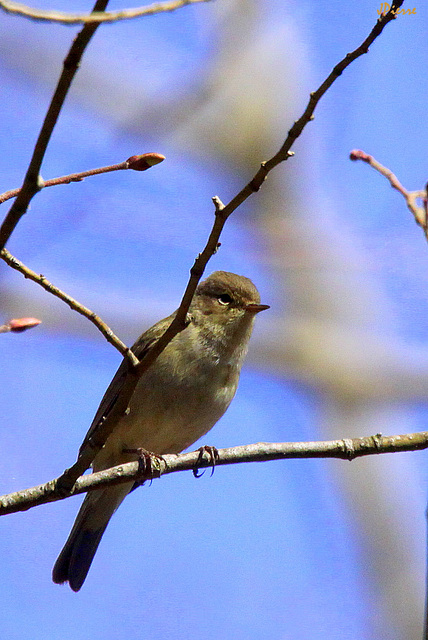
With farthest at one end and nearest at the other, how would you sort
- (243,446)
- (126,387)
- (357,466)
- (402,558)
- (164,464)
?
1. (357,466)
2. (402,558)
3. (164,464)
4. (243,446)
5. (126,387)

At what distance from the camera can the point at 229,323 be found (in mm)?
5137

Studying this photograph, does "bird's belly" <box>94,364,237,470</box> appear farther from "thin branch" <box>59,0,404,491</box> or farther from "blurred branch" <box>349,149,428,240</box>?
"blurred branch" <box>349,149,428,240</box>

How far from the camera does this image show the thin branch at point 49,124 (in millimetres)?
1812

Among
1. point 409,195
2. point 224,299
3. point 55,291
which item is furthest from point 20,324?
point 224,299

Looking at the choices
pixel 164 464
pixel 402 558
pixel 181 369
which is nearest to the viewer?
pixel 164 464

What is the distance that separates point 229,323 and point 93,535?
1715 millimetres

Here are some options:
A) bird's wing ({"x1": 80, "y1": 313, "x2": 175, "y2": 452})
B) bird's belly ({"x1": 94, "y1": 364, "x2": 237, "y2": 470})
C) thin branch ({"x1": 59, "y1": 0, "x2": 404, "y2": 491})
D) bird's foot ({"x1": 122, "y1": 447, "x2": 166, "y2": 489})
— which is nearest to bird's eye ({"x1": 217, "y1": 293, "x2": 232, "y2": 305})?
bird's wing ({"x1": 80, "y1": 313, "x2": 175, "y2": 452})

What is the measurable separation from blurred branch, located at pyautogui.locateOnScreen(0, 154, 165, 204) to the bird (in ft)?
7.08

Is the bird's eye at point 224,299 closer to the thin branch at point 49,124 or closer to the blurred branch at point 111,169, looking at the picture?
the blurred branch at point 111,169

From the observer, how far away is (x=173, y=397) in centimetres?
464

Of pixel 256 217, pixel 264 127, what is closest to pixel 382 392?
pixel 256 217

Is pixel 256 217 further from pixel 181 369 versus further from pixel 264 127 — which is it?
pixel 181 369

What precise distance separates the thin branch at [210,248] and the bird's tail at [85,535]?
2.10m

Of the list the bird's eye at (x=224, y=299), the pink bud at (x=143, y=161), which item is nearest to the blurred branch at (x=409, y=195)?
the pink bud at (x=143, y=161)
